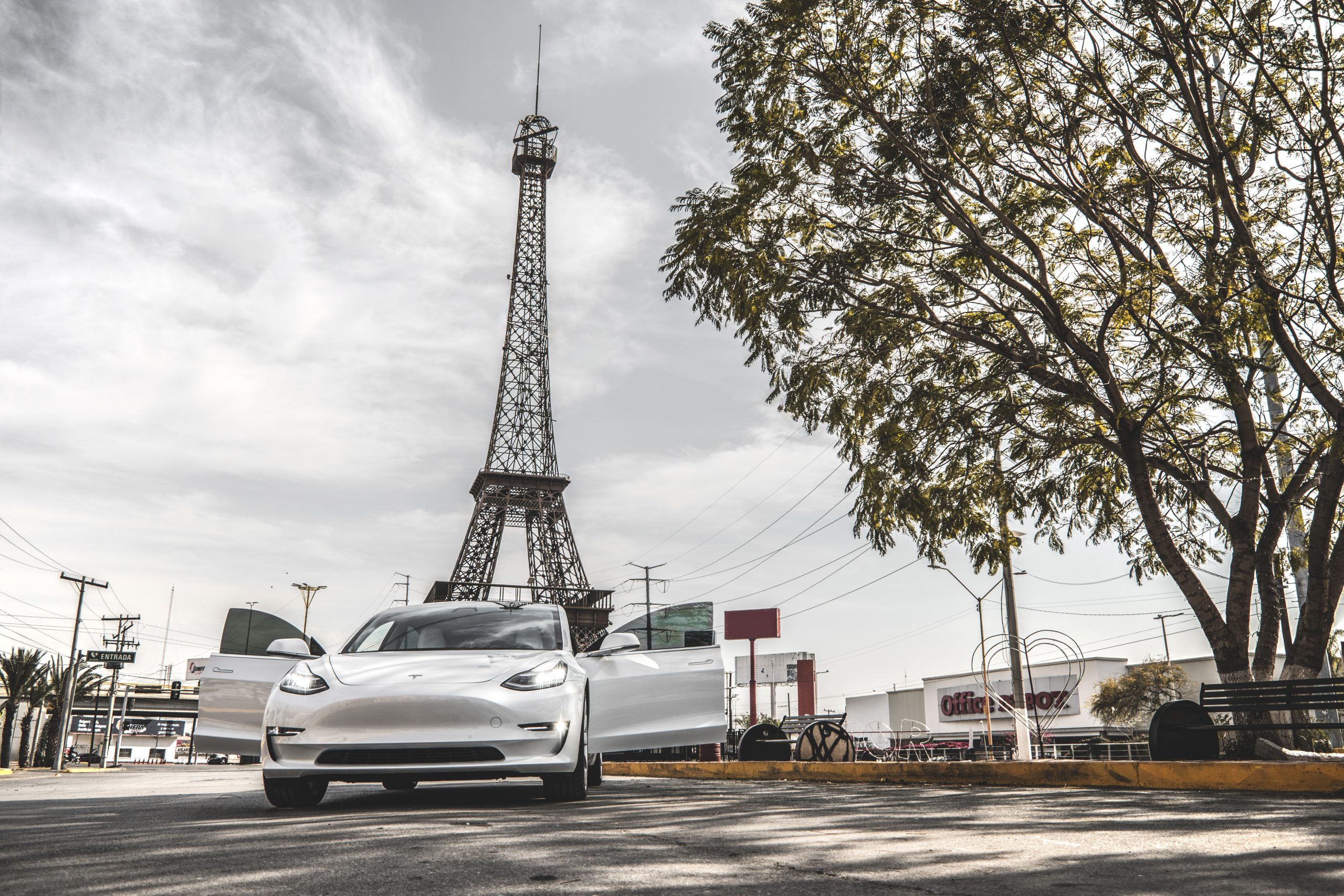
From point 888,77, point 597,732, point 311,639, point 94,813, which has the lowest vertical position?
point 94,813

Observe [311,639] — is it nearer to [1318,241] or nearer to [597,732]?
[597,732]

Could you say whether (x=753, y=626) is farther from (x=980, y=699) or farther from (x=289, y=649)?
(x=289, y=649)

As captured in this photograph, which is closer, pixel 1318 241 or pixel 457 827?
pixel 457 827

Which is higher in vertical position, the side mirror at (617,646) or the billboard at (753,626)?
the billboard at (753,626)

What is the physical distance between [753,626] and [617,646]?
62045 mm

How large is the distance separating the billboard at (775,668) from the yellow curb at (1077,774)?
251 feet

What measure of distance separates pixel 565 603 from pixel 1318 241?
47.6m

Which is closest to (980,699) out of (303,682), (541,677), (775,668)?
(775,668)

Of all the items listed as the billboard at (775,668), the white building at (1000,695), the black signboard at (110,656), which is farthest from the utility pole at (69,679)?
the billboard at (775,668)

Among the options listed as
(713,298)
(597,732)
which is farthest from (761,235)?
(597,732)

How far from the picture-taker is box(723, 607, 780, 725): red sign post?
6664 cm

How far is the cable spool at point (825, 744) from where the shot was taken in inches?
438

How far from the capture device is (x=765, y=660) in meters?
97.7

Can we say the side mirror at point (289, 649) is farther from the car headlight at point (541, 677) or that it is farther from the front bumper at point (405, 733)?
the car headlight at point (541, 677)
